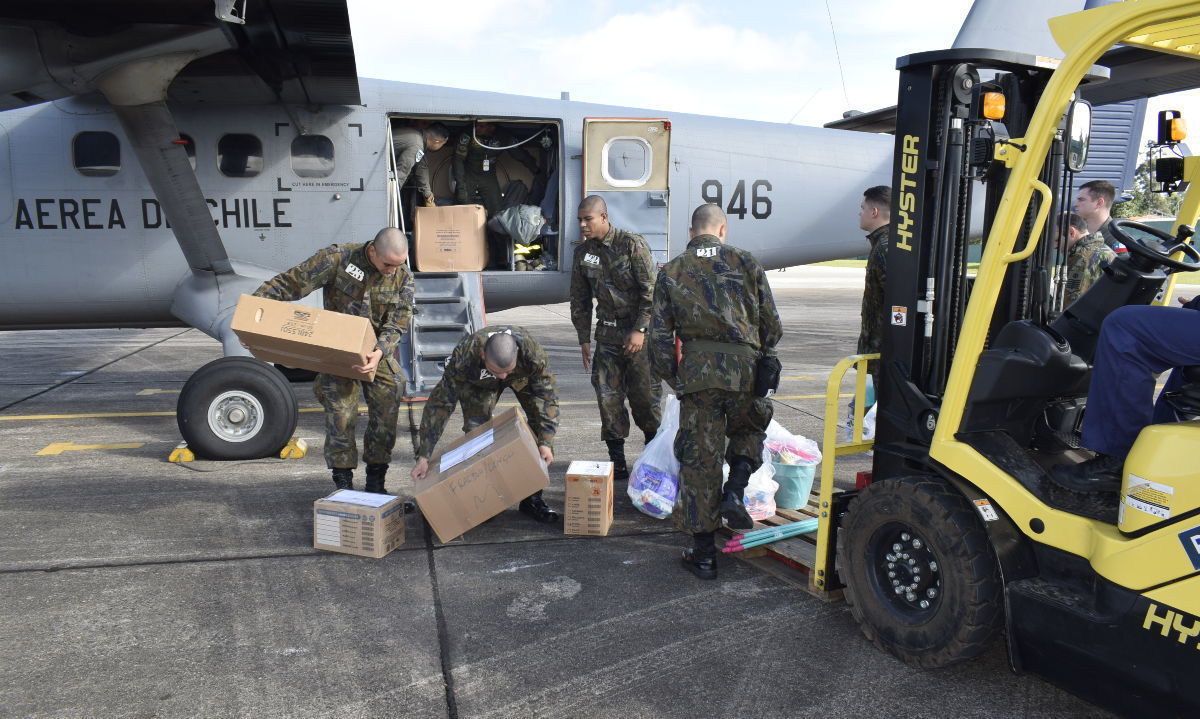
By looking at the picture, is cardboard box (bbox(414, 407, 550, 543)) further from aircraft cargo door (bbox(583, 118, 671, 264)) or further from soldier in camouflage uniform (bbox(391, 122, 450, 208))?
soldier in camouflage uniform (bbox(391, 122, 450, 208))

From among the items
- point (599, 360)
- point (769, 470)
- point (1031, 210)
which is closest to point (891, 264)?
point (1031, 210)

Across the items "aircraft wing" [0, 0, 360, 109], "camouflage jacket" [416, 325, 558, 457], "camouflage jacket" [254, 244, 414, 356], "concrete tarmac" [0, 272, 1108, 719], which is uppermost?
"aircraft wing" [0, 0, 360, 109]

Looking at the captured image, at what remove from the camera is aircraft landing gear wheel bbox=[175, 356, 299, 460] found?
6.39 meters

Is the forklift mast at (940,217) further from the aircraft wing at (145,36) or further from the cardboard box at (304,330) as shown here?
the aircraft wing at (145,36)

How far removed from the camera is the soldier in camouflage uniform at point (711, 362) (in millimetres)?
4273

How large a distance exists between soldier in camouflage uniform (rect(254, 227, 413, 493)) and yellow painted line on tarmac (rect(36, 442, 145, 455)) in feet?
8.29

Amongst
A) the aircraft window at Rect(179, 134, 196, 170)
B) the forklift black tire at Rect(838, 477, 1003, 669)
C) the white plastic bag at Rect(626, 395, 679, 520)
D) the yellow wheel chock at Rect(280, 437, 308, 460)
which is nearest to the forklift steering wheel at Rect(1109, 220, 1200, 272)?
the forklift black tire at Rect(838, 477, 1003, 669)

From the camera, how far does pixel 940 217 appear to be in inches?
140

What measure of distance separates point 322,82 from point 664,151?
11.0ft

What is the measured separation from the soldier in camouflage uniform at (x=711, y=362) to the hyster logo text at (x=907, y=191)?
0.79m

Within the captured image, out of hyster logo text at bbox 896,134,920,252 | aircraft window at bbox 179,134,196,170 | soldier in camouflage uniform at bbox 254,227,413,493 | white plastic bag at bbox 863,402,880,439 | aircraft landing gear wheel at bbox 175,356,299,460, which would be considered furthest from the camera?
aircraft window at bbox 179,134,196,170

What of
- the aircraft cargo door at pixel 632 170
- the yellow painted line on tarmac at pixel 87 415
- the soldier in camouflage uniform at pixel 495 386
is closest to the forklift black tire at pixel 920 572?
the soldier in camouflage uniform at pixel 495 386

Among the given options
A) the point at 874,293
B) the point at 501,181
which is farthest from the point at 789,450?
the point at 501,181

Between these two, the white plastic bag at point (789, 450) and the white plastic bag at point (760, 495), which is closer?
the white plastic bag at point (760, 495)
